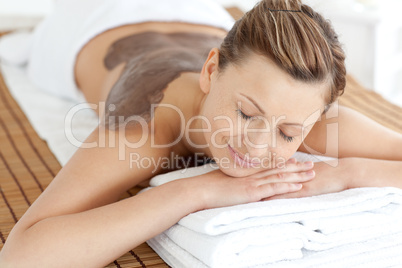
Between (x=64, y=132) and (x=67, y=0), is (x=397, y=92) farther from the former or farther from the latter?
(x=64, y=132)

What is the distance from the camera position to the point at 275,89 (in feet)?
4.14

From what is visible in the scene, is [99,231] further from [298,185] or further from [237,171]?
[298,185]

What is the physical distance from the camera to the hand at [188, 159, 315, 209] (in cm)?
131

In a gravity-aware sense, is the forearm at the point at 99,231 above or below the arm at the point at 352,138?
below

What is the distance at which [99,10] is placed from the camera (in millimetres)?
2264

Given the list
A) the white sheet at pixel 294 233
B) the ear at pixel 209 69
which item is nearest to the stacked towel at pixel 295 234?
the white sheet at pixel 294 233

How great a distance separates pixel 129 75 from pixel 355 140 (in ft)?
2.20

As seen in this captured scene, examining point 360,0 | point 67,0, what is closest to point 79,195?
point 67,0

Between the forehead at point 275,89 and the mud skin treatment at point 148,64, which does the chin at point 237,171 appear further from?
the mud skin treatment at point 148,64

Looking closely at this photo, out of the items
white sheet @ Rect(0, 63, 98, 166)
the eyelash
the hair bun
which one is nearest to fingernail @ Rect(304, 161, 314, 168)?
the eyelash

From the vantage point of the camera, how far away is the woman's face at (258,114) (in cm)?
127

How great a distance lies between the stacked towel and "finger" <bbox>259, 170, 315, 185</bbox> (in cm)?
7

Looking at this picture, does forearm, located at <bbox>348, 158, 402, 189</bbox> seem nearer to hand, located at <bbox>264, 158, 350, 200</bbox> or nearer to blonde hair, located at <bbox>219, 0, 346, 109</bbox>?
hand, located at <bbox>264, 158, 350, 200</bbox>

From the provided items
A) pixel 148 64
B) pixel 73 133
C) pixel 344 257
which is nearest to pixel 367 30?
pixel 148 64
